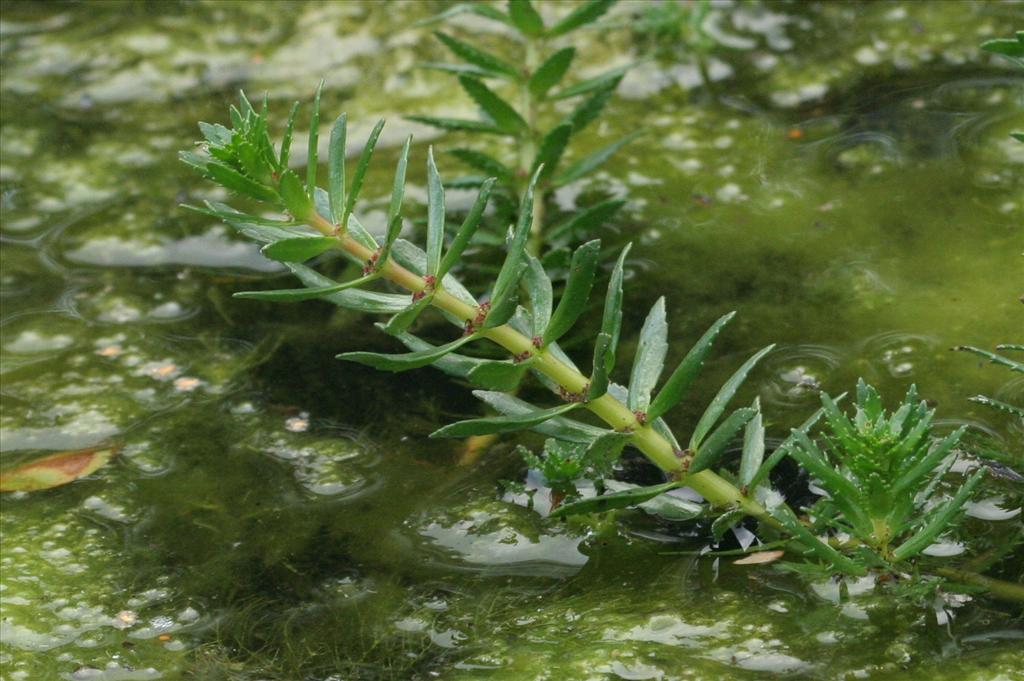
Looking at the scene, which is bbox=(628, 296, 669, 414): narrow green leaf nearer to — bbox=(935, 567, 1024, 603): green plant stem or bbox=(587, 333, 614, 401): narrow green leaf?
bbox=(587, 333, 614, 401): narrow green leaf

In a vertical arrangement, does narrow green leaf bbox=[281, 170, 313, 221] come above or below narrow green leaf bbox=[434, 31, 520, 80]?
below

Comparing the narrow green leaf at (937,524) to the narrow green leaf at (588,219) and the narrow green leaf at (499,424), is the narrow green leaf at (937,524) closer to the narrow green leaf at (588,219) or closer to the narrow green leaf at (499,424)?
the narrow green leaf at (499,424)

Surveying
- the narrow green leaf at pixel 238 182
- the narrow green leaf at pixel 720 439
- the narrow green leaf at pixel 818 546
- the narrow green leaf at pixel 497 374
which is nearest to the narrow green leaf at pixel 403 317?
the narrow green leaf at pixel 497 374

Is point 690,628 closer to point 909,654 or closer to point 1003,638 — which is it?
point 909,654

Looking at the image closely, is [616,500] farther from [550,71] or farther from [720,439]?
[550,71]

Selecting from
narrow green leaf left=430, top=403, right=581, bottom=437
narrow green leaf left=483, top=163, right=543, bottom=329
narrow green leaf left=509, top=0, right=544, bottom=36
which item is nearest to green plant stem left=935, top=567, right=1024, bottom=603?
narrow green leaf left=430, top=403, right=581, bottom=437
